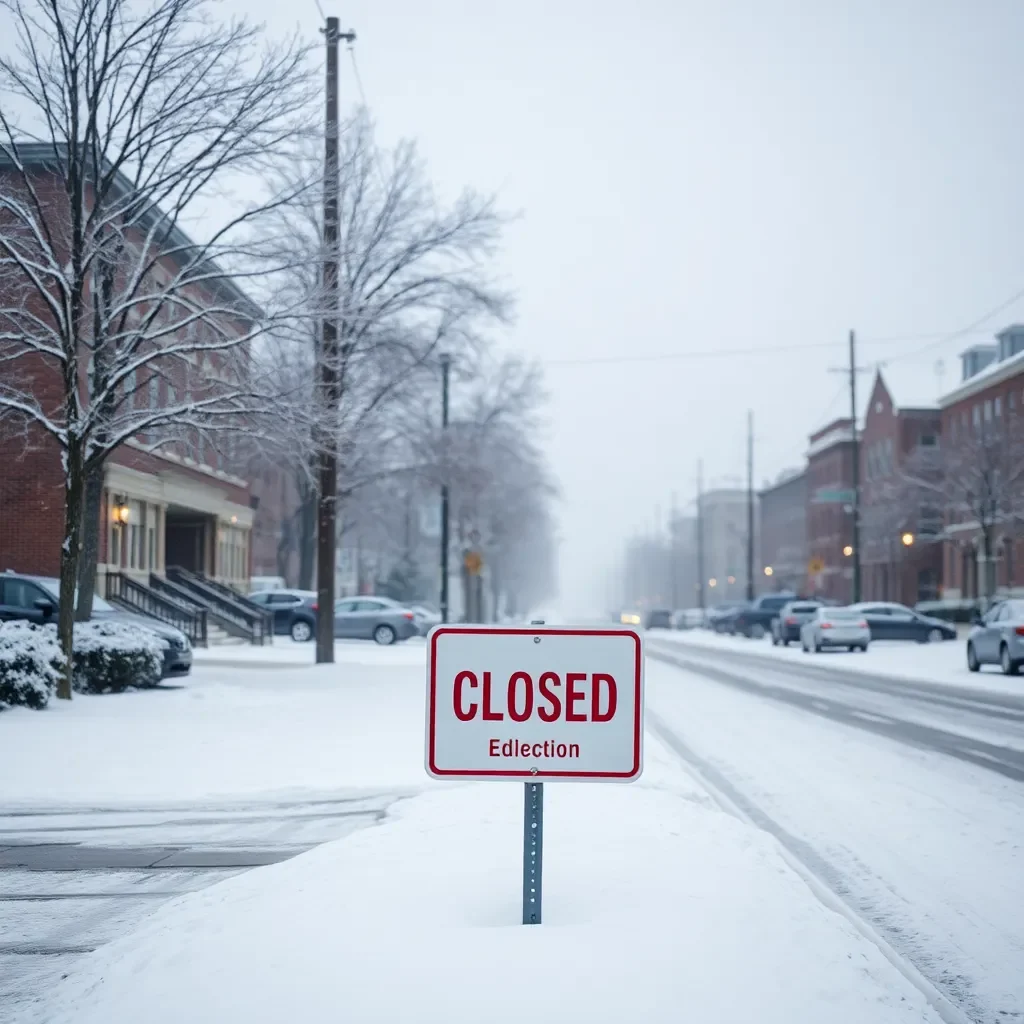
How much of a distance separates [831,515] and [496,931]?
87.0 meters

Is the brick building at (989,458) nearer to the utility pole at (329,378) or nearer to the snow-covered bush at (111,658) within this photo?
the utility pole at (329,378)

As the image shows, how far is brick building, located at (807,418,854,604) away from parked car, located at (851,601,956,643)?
117ft

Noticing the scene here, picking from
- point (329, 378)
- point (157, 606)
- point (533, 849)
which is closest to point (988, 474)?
point (329, 378)

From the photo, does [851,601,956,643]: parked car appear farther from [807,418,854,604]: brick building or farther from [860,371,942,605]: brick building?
[807,418,854,604]: brick building

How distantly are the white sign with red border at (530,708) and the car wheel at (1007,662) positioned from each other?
76.1ft

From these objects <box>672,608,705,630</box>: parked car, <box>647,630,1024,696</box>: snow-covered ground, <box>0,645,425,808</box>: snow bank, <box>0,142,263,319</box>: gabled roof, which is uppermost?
<box>0,142,263,319</box>: gabled roof

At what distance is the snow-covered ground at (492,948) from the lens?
4742 millimetres

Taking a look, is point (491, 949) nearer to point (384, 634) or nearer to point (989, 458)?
point (384, 634)

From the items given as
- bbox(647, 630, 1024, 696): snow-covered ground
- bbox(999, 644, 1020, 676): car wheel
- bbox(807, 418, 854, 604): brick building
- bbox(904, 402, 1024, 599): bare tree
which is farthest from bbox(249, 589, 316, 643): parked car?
bbox(807, 418, 854, 604): brick building

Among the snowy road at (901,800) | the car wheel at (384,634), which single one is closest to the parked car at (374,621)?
the car wheel at (384,634)

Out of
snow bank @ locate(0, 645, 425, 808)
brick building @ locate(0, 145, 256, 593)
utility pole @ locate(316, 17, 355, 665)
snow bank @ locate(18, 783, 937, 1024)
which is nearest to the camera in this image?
snow bank @ locate(18, 783, 937, 1024)

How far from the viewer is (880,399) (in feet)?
258

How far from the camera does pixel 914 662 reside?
3356cm

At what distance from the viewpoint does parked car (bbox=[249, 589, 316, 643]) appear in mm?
40188
